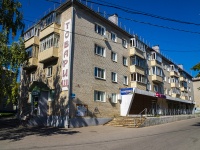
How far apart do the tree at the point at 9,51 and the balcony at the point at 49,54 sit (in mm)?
5047

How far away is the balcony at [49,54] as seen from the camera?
21.1 metres

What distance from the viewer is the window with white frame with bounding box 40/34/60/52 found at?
21.6m

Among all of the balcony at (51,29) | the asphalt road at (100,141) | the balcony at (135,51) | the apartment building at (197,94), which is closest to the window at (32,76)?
the balcony at (51,29)

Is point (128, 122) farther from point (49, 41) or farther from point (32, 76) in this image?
point (32, 76)

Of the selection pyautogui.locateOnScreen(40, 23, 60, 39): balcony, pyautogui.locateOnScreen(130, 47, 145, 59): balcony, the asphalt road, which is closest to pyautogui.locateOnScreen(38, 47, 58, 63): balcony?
pyautogui.locateOnScreen(40, 23, 60, 39): balcony

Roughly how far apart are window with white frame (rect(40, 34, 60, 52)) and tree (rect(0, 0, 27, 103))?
18.5 ft

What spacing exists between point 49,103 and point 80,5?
10372 mm

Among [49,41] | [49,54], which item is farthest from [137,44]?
[49,54]

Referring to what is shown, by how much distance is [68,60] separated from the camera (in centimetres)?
1988

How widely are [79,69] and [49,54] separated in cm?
349

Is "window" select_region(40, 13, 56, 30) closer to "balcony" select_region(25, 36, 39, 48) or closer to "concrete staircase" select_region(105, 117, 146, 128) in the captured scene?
"balcony" select_region(25, 36, 39, 48)

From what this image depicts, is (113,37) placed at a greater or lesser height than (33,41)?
greater

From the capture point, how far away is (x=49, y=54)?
70.0ft

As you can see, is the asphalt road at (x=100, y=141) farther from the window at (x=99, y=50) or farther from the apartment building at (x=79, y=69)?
the window at (x=99, y=50)
